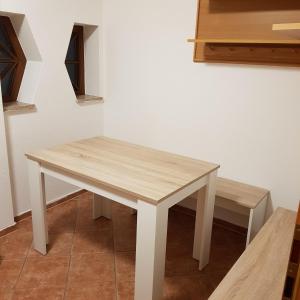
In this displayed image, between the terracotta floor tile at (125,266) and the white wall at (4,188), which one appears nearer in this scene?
the terracotta floor tile at (125,266)

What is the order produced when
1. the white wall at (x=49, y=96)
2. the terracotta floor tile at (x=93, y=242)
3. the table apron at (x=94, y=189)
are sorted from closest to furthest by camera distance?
the table apron at (x=94, y=189), the terracotta floor tile at (x=93, y=242), the white wall at (x=49, y=96)

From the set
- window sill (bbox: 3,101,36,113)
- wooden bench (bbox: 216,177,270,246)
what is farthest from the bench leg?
window sill (bbox: 3,101,36,113)

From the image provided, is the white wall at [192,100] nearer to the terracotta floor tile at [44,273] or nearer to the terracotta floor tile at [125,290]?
the terracotta floor tile at [125,290]

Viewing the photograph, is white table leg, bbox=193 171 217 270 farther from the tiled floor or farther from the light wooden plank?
the light wooden plank

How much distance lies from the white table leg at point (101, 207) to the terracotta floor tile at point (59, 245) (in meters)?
0.33

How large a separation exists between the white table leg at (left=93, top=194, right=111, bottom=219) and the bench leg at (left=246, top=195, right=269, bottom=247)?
1.29m

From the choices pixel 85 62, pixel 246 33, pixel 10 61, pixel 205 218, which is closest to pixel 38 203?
pixel 205 218

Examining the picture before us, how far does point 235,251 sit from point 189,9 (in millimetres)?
2024

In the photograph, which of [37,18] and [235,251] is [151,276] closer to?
[235,251]

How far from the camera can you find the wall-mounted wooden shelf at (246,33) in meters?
2.09

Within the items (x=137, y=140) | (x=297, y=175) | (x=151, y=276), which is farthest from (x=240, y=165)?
(x=151, y=276)

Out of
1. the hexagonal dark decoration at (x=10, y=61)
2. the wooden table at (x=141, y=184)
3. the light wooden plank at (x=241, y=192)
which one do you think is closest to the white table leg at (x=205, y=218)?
the wooden table at (x=141, y=184)

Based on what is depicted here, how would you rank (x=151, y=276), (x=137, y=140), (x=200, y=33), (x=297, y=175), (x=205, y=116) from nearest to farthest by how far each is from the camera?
(x=151, y=276), (x=297, y=175), (x=200, y=33), (x=205, y=116), (x=137, y=140)

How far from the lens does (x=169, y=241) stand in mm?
2600
